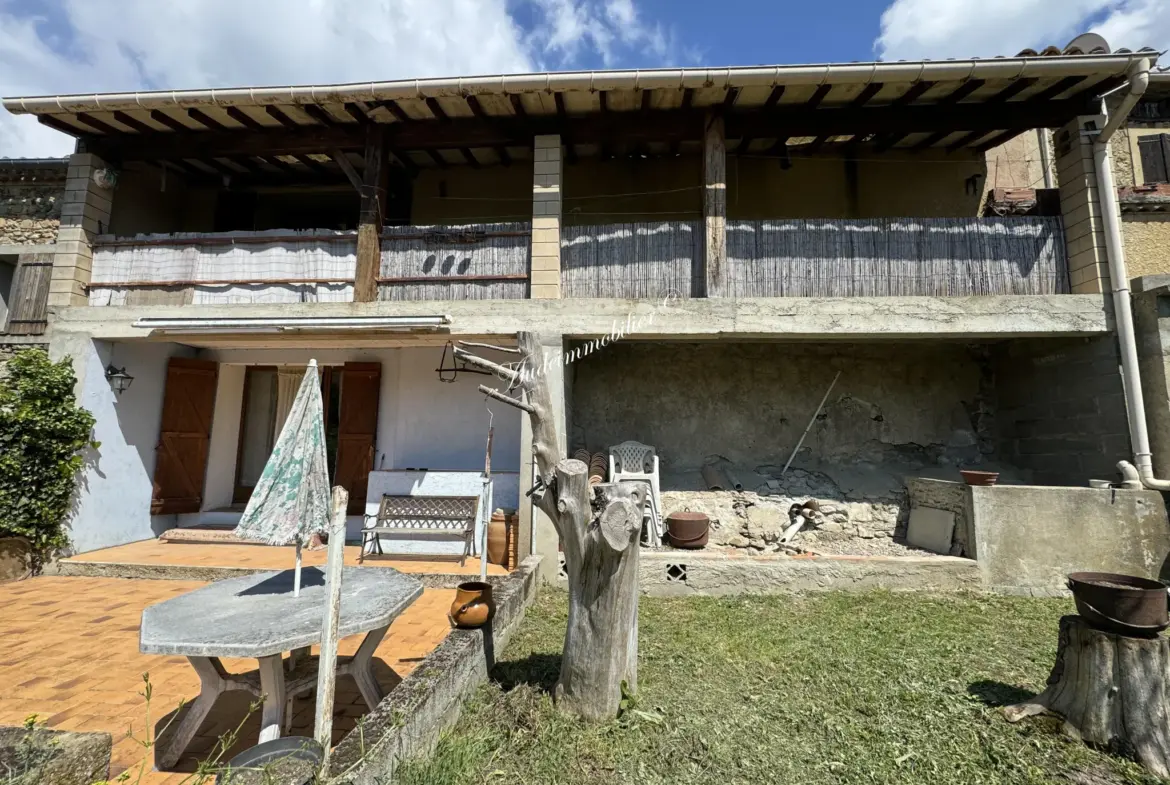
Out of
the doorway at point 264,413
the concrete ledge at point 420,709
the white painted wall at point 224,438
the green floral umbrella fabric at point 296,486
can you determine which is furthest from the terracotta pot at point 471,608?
the white painted wall at point 224,438

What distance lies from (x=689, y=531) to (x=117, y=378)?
776 centimetres

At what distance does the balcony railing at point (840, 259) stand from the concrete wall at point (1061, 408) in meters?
1.00

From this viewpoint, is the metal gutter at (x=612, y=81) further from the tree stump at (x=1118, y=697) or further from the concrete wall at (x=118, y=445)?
the tree stump at (x=1118, y=697)

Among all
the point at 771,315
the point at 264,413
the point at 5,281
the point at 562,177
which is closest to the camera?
the point at 771,315

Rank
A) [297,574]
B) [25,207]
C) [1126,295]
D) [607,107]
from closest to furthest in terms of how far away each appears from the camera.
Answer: [297,574] → [1126,295] → [607,107] → [25,207]

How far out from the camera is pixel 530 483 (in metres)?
6.46

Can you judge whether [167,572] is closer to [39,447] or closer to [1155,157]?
[39,447]

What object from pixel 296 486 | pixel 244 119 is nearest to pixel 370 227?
pixel 244 119

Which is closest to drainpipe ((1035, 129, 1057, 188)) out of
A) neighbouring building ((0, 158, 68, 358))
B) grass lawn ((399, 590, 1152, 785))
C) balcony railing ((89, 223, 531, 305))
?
grass lawn ((399, 590, 1152, 785))

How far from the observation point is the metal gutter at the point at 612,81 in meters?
5.84

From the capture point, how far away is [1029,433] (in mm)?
7312

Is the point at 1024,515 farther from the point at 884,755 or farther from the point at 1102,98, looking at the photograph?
the point at 1102,98

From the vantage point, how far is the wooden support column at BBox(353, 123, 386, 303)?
22.3ft

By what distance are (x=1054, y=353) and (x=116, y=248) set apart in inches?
492
